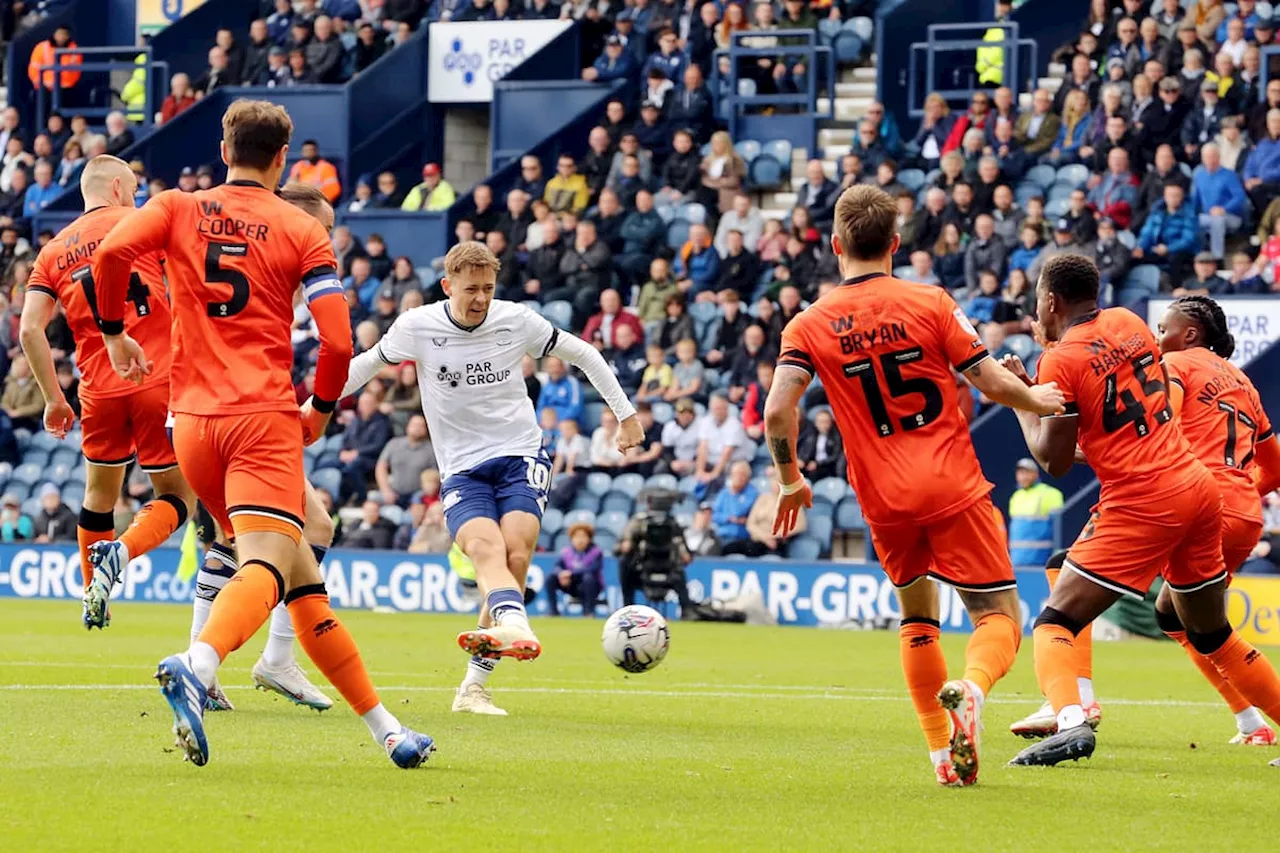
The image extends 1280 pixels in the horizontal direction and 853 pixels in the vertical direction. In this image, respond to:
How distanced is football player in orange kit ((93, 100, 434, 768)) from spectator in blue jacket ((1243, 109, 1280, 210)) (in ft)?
53.5

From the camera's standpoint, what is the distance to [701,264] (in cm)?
2517

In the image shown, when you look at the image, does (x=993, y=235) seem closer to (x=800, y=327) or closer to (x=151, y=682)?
(x=151, y=682)

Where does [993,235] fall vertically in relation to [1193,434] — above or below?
below

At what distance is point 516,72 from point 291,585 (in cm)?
2311

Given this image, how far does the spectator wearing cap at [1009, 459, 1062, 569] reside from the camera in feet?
68.1

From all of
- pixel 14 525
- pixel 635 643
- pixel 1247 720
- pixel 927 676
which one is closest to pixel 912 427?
pixel 927 676

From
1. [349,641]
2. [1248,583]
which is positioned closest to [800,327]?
[349,641]

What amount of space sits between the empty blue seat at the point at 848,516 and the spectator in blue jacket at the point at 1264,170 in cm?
524

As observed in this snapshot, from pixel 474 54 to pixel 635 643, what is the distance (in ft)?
70.3

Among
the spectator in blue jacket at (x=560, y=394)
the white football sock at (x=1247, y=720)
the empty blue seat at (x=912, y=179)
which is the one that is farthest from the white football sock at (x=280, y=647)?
the empty blue seat at (x=912, y=179)

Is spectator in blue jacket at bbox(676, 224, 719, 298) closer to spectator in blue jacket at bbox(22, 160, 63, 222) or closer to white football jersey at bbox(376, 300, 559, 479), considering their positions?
spectator in blue jacket at bbox(22, 160, 63, 222)

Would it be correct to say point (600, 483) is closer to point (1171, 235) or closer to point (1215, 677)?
point (1171, 235)

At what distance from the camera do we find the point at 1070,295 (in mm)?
8656

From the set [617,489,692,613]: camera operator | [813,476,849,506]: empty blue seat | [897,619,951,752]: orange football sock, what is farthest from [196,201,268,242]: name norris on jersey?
[813,476,849,506]: empty blue seat
